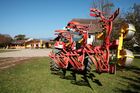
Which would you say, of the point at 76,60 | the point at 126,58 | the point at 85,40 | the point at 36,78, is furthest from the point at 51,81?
the point at 126,58

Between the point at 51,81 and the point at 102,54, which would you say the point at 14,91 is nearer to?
the point at 51,81

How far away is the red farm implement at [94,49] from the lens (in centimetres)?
790

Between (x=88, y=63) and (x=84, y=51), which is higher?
(x=84, y=51)

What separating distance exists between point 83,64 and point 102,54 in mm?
1246

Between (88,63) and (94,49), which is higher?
(94,49)

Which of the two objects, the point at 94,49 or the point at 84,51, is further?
the point at 84,51

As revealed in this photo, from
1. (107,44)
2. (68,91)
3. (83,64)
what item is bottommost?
(68,91)

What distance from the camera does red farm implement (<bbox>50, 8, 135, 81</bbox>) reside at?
7902 mm

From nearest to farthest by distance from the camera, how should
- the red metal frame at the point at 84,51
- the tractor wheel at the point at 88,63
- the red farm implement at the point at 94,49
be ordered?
1. the red farm implement at the point at 94,49
2. the red metal frame at the point at 84,51
3. the tractor wheel at the point at 88,63

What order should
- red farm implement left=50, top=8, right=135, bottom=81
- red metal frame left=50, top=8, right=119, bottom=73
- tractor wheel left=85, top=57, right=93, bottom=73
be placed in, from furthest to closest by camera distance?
tractor wheel left=85, top=57, right=93, bottom=73 → red metal frame left=50, top=8, right=119, bottom=73 → red farm implement left=50, top=8, right=135, bottom=81

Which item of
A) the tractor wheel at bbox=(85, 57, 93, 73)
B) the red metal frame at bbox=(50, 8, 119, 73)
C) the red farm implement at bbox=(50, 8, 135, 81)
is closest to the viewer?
the red farm implement at bbox=(50, 8, 135, 81)

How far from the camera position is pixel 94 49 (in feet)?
30.0

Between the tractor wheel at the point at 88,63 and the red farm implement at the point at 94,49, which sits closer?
the red farm implement at the point at 94,49

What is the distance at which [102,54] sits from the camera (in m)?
8.78
